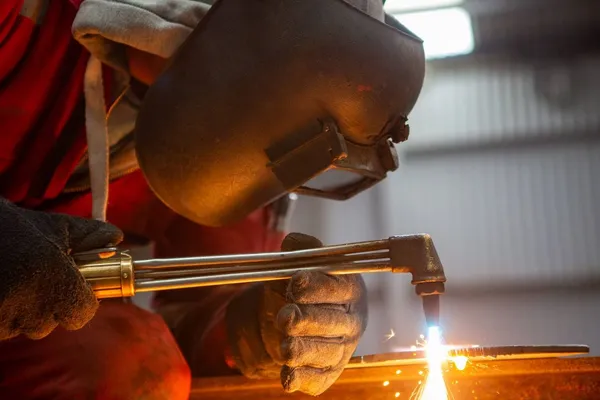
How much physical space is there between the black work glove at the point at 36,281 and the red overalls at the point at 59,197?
159 mm

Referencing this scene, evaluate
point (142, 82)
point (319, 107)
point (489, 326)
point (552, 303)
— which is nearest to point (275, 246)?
point (142, 82)

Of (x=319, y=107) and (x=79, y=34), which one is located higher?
(x=79, y=34)

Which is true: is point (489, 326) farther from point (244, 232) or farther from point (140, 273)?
point (140, 273)

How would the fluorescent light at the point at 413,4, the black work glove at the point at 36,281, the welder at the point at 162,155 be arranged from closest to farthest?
the black work glove at the point at 36,281 → the welder at the point at 162,155 → the fluorescent light at the point at 413,4

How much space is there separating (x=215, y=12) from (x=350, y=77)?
0.20 m

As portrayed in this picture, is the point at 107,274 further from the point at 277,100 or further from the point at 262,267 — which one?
the point at 277,100

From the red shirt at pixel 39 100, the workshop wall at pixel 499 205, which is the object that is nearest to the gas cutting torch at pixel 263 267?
the red shirt at pixel 39 100

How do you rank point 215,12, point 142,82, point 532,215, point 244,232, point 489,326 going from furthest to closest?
point 532,215 < point 489,326 < point 244,232 < point 142,82 < point 215,12

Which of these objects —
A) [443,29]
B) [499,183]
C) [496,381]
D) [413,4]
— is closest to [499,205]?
[499,183]

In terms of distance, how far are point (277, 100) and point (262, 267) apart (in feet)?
0.69

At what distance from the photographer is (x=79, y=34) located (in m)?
0.90

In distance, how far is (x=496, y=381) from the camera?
0.89 meters

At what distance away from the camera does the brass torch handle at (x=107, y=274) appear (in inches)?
28.9

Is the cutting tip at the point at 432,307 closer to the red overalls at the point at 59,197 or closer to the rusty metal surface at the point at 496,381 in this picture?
the rusty metal surface at the point at 496,381
